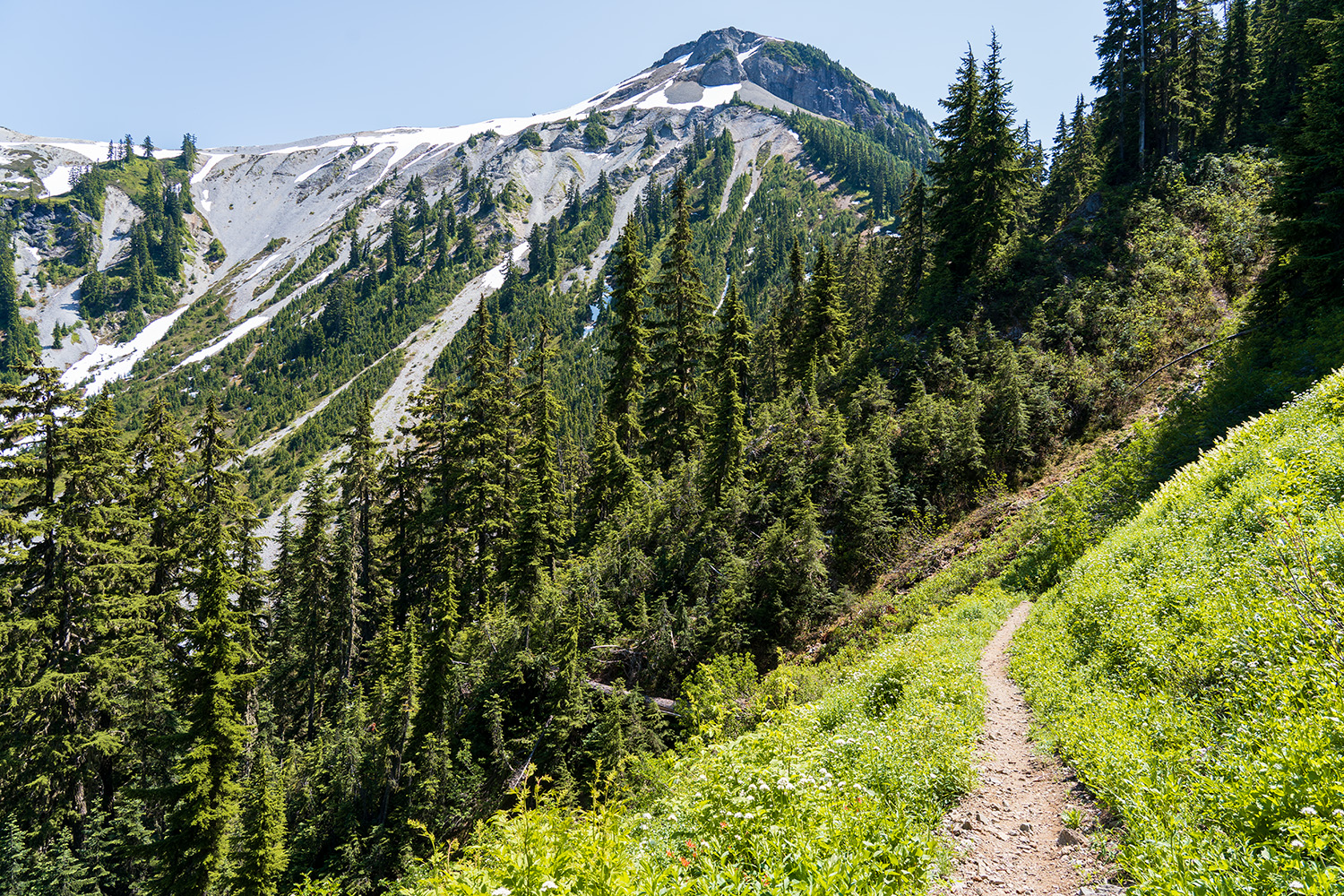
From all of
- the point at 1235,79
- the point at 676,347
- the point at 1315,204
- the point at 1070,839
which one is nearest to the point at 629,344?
the point at 676,347

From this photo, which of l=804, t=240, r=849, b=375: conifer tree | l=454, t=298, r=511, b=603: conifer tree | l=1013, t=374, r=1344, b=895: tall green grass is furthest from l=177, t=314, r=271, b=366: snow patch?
l=1013, t=374, r=1344, b=895: tall green grass

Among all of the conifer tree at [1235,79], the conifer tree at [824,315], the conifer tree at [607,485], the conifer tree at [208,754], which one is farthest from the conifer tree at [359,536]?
the conifer tree at [1235,79]

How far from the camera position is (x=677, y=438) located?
101 ft

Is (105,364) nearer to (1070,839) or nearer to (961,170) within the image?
(961,170)

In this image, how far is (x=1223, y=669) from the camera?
6062mm

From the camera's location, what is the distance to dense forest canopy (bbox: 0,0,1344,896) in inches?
685

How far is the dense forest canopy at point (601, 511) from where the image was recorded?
685 inches

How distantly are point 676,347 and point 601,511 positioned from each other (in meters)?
10.1

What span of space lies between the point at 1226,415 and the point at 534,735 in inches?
868

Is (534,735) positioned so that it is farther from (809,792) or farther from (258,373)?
(258,373)

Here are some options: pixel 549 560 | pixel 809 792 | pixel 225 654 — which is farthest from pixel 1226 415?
pixel 225 654

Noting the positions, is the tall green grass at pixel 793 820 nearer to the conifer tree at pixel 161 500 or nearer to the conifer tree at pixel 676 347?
the conifer tree at pixel 676 347

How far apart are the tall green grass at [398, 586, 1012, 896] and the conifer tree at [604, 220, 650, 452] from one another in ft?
78.6

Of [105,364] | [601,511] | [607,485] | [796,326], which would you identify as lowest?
[601,511]
